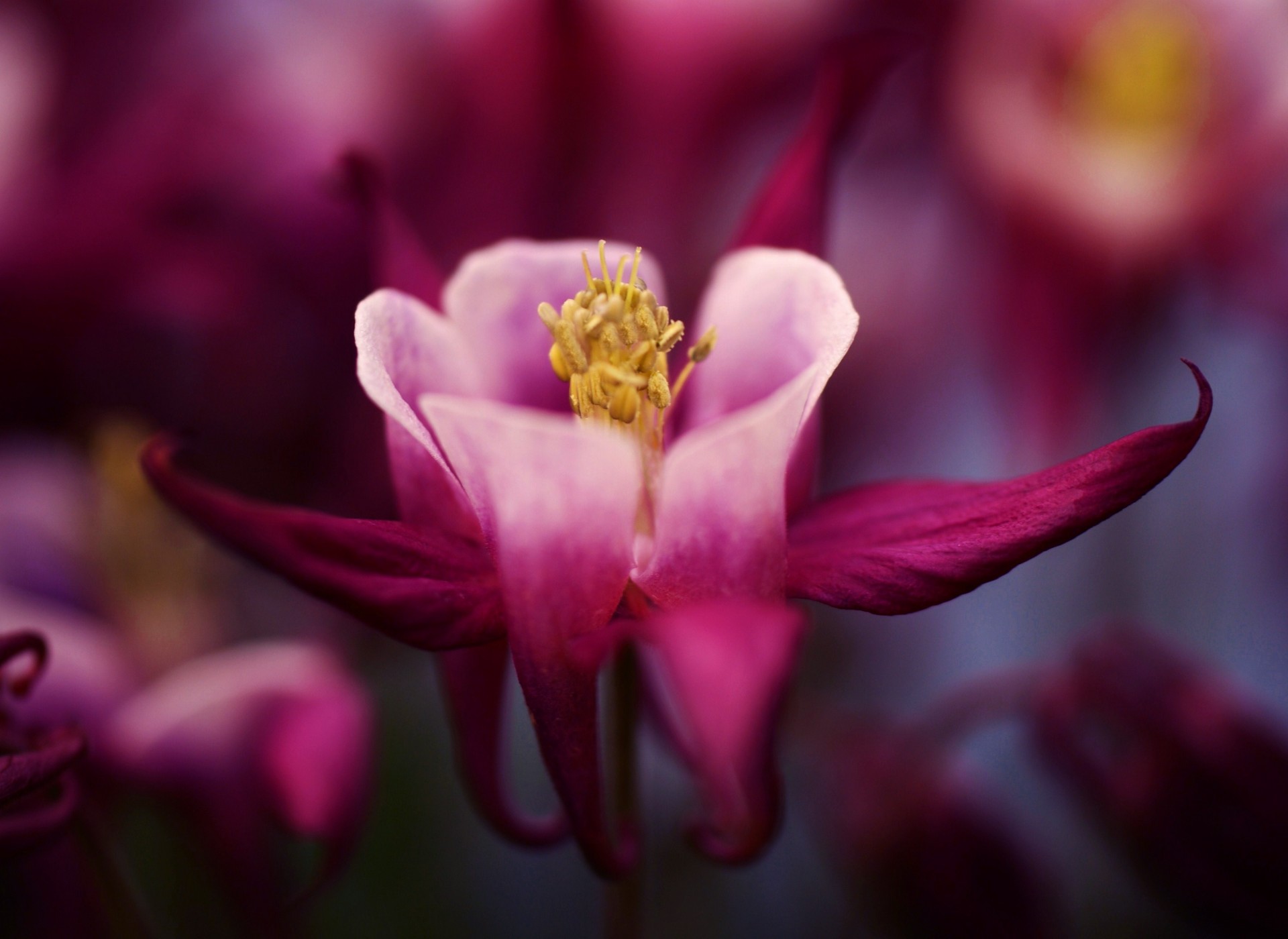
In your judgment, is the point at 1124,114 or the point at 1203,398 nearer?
the point at 1203,398

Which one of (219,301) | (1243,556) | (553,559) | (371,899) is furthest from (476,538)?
(1243,556)

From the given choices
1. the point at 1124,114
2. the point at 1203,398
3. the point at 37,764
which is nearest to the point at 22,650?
the point at 37,764

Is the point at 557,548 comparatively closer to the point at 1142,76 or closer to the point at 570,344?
the point at 570,344

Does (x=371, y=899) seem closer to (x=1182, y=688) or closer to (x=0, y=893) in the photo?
(x=0, y=893)

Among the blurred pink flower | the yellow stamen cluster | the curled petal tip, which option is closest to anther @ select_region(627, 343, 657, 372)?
the yellow stamen cluster

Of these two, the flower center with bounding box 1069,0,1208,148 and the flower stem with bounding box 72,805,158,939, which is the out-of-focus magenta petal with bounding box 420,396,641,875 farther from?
the flower center with bounding box 1069,0,1208,148

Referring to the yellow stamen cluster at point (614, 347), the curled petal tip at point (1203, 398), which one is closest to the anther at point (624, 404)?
the yellow stamen cluster at point (614, 347)
